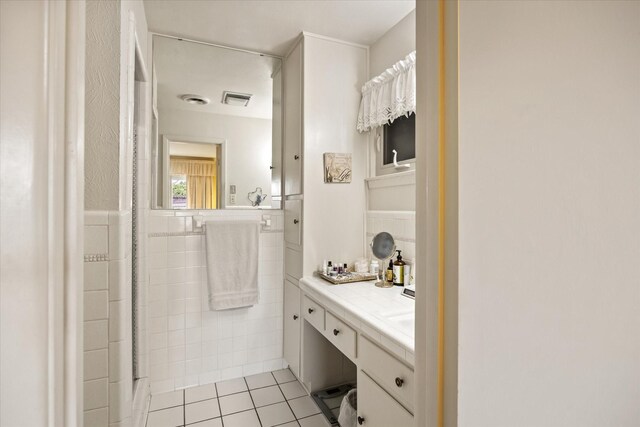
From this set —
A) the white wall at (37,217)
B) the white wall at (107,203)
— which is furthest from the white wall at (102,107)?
the white wall at (37,217)

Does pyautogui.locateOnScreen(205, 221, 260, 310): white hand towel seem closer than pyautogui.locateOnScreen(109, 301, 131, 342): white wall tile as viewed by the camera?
No

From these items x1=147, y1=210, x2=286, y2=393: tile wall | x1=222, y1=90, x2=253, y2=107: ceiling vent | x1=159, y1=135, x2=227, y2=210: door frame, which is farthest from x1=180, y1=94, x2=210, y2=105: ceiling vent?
x1=147, y1=210, x2=286, y2=393: tile wall

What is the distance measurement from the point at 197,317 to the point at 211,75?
5.64 ft

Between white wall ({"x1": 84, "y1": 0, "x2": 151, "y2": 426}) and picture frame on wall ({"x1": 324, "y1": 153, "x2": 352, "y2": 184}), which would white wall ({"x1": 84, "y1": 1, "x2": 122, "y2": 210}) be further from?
picture frame on wall ({"x1": 324, "y1": 153, "x2": 352, "y2": 184})

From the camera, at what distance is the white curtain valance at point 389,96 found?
1795 mm

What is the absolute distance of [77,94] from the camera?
1.36ft

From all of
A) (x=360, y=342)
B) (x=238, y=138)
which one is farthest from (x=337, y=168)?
(x=360, y=342)

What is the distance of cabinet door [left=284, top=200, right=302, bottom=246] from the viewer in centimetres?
214

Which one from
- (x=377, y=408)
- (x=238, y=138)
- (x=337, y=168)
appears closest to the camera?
(x=377, y=408)

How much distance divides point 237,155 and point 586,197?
2.09 m

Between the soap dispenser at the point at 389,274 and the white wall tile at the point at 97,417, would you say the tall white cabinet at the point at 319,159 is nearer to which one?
the soap dispenser at the point at 389,274

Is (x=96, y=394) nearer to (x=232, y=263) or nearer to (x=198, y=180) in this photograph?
(x=232, y=263)

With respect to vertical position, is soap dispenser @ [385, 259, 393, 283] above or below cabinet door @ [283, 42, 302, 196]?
below

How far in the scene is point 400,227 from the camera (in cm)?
192
